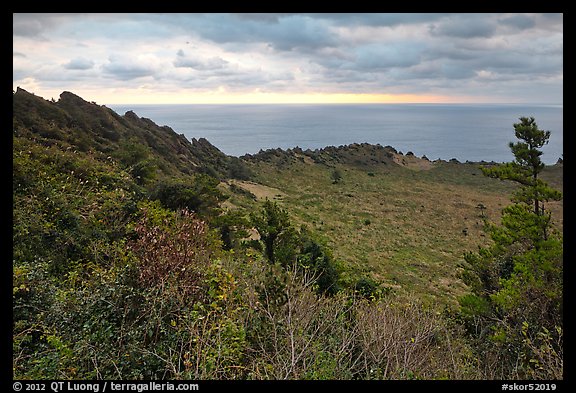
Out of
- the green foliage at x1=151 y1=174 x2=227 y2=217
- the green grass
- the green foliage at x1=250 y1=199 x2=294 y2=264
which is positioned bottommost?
the green grass

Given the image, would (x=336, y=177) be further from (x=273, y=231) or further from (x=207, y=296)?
(x=207, y=296)

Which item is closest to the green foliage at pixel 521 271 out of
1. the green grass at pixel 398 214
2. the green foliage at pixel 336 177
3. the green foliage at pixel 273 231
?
the green grass at pixel 398 214

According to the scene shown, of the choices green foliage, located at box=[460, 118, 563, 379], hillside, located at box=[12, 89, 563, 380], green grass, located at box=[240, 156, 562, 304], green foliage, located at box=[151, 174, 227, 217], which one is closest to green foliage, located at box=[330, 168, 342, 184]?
green grass, located at box=[240, 156, 562, 304]

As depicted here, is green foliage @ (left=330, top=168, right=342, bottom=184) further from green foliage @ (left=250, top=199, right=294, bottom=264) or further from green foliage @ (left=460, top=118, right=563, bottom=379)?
green foliage @ (left=460, top=118, right=563, bottom=379)

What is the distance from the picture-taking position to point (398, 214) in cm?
4359

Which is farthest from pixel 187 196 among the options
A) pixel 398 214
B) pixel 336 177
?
pixel 336 177

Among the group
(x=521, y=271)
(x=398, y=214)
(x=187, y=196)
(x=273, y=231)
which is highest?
(x=187, y=196)

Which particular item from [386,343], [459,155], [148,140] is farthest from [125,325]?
[459,155]

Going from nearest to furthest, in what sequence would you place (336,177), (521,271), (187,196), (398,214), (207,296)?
1. (207,296)
2. (521,271)
3. (187,196)
4. (398,214)
5. (336,177)

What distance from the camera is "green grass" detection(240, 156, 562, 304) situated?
25.2 metres

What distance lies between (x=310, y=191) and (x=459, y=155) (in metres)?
46.9

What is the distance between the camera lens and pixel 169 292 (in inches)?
266
